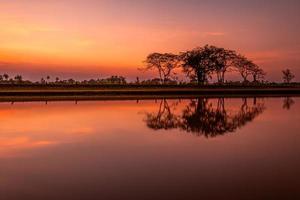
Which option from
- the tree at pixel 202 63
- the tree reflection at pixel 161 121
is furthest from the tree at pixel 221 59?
the tree reflection at pixel 161 121

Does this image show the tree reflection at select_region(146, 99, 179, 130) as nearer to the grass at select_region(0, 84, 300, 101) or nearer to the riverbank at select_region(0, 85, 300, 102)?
the grass at select_region(0, 84, 300, 101)

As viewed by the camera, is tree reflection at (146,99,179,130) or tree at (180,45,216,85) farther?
tree at (180,45,216,85)

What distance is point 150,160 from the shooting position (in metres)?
10.7

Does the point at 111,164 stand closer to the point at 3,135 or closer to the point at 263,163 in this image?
the point at 263,163

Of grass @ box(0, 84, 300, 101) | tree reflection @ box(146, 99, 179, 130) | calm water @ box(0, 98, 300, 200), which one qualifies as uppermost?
grass @ box(0, 84, 300, 101)

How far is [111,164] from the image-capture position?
10.2m

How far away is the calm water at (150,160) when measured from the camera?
772 cm

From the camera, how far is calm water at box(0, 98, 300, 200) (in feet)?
25.3

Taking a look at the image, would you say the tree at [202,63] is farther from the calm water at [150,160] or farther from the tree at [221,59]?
the calm water at [150,160]

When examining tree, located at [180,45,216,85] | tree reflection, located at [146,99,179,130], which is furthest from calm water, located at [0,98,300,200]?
tree, located at [180,45,216,85]

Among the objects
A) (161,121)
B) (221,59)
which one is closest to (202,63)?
(221,59)

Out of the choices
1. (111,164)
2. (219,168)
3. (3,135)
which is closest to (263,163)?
(219,168)

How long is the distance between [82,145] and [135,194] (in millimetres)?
6126

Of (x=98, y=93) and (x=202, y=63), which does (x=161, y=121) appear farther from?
(x=202, y=63)
